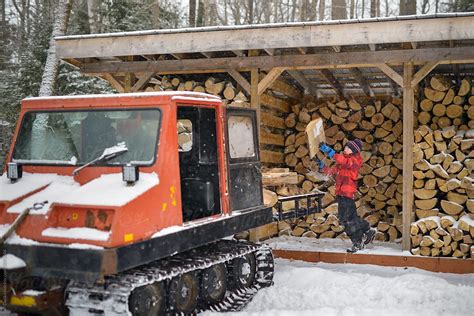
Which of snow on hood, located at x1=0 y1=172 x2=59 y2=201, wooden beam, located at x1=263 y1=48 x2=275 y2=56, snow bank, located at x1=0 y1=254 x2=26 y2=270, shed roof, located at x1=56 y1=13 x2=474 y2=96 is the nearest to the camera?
snow bank, located at x1=0 y1=254 x2=26 y2=270

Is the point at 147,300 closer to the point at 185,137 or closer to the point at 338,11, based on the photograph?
the point at 185,137

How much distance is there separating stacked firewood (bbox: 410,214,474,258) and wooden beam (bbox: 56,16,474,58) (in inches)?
106

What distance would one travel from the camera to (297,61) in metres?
8.31

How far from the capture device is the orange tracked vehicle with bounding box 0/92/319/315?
14.8 feet

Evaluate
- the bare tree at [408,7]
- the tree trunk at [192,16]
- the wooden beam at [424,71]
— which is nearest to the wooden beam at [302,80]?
the wooden beam at [424,71]

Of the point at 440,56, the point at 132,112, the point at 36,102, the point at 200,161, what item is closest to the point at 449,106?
the point at 440,56

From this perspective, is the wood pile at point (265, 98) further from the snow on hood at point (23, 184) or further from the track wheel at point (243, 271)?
the snow on hood at point (23, 184)

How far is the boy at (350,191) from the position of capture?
8.39 meters

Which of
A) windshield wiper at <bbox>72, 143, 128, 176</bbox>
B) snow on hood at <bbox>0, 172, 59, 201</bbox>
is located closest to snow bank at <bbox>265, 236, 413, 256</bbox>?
windshield wiper at <bbox>72, 143, 128, 176</bbox>

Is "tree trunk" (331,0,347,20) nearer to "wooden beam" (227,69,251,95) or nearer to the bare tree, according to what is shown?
the bare tree

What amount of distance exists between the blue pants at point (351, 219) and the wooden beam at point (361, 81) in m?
2.13

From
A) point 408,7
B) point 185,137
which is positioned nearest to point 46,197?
point 185,137

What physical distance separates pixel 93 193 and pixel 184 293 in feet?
4.86

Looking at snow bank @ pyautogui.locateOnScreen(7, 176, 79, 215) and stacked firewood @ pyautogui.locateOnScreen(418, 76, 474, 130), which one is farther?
stacked firewood @ pyautogui.locateOnScreen(418, 76, 474, 130)
